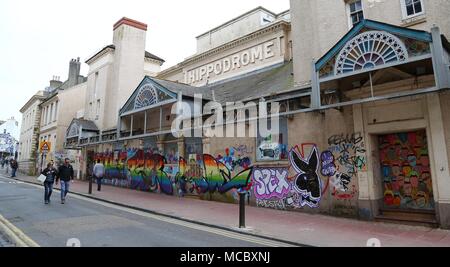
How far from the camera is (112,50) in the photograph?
24.6m

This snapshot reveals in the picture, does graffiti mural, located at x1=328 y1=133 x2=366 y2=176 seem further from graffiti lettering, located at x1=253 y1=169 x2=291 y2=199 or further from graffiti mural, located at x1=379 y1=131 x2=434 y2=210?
graffiti lettering, located at x1=253 y1=169 x2=291 y2=199

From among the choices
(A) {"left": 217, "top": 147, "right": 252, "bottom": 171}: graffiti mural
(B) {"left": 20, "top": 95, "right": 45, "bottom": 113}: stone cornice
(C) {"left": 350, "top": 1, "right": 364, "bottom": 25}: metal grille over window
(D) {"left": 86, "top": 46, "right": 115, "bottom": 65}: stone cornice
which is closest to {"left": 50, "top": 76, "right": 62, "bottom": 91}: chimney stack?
(B) {"left": 20, "top": 95, "right": 45, "bottom": 113}: stone cornice

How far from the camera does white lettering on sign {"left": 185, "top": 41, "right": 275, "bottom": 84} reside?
17078 mm

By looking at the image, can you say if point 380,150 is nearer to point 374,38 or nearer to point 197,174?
point 374,38

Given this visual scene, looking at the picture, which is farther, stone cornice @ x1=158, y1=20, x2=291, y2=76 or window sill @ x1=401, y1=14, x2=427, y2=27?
stone cornice @ x1=158, y1=20, x2=291, y2=76

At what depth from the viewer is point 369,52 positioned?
790 centimetres

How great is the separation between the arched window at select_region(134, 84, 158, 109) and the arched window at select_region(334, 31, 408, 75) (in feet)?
29.7

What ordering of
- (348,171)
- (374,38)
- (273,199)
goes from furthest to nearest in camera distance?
(273,199), (348,171), (374,38)

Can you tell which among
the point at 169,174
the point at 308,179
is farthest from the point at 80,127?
the point at 308,179

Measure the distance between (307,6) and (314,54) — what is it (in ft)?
7.58

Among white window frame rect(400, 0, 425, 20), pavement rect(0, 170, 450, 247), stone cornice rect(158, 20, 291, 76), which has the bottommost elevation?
pavement rect(0, 170, 450, 247)
